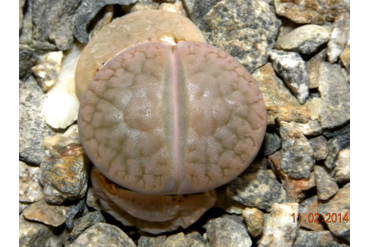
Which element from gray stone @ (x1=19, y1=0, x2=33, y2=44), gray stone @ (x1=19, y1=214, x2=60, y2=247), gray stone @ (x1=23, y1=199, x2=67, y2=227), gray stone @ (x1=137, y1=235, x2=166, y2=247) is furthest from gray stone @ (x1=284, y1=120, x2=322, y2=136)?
gray stone @ (x1=19, y1=0, x2=33, y2=44)

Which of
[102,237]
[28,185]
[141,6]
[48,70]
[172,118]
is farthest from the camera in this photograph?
[141,6]

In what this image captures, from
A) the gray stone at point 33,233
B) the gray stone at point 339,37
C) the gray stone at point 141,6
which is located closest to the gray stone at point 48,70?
the gray stone at point 141,6

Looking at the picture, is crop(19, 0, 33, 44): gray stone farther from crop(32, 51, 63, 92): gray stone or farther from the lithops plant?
the lithops plant

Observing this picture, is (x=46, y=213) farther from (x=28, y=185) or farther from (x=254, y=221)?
(x=254, y=221)

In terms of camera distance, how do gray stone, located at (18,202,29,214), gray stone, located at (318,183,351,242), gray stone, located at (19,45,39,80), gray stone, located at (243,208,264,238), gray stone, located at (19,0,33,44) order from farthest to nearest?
gray stone, located at (19,0,33,44) < gray stone, located at (19,45,39,80) < gray stone, located at (18,202,29,214) < gray stone, located at (243,208,264,238) < gray stone, located at (318,183,351,242)

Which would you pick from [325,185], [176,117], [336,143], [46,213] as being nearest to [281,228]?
[325,185]

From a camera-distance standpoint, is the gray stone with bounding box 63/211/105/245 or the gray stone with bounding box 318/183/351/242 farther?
the gray stone with bounding box 63/211/105/245

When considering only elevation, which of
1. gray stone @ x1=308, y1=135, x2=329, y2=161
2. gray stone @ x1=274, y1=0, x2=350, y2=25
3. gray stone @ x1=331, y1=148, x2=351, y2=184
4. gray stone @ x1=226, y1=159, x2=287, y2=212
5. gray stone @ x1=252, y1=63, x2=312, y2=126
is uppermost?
gray stone @ x1=274, y1=0, x2=350, y2=25
